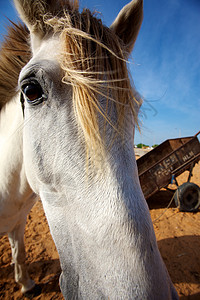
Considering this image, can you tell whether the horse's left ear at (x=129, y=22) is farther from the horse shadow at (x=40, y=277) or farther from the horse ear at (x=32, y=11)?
the horse shadow at (x=40, y=277)

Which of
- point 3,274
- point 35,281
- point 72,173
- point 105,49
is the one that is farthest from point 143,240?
point 3,274

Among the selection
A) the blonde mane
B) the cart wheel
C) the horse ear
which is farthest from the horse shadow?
the cart wheel

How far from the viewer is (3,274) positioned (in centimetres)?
254

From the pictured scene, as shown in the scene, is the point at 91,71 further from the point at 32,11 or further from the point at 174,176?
the point at 174,176

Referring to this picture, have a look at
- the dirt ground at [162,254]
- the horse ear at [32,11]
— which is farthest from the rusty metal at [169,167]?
the horse ear at [32,11]

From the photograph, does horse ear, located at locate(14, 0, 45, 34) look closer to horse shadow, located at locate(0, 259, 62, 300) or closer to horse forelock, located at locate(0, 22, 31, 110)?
horse forelock, located at locate(0, 22, 31, 110)

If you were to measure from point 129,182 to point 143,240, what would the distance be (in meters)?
0.26

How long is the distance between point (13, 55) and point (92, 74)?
111 cm

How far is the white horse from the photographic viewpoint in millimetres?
633

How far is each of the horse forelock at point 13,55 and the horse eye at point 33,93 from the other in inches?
29.5

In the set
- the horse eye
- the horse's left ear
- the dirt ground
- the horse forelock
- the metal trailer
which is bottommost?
the dirt ground

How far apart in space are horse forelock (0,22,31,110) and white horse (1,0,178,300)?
407 mm

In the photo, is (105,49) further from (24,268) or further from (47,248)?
(47,248)

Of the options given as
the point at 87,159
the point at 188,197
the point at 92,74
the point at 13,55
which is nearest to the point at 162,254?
the point at 188,197
